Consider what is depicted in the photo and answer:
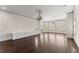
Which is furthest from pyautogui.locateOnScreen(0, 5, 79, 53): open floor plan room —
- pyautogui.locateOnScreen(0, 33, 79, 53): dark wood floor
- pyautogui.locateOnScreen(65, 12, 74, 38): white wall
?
pyautogui.locateOnScreen(65, 12, 74, 38): white wall

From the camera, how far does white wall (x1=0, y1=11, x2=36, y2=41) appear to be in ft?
15.5

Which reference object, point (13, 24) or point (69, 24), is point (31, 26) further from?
point (69, 24)

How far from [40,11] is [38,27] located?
903mm

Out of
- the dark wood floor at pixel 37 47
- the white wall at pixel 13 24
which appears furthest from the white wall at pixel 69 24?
the white wall at pixel 13 24

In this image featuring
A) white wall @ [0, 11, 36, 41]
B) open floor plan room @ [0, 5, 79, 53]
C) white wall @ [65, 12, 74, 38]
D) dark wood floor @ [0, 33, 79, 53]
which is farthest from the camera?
white wall @ [65, 12, 74, 38]

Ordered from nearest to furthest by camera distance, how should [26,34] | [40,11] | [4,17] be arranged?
[40,11]
[4,17]
[26,34]

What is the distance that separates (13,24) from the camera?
5062 millimetres

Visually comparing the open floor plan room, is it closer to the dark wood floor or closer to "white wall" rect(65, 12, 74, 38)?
the dark wood floor

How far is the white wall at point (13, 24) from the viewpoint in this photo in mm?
4719

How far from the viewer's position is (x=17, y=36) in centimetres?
502

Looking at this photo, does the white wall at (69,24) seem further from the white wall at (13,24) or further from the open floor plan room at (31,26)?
the white wall at (13,24)

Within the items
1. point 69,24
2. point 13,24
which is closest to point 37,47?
point 13,24
